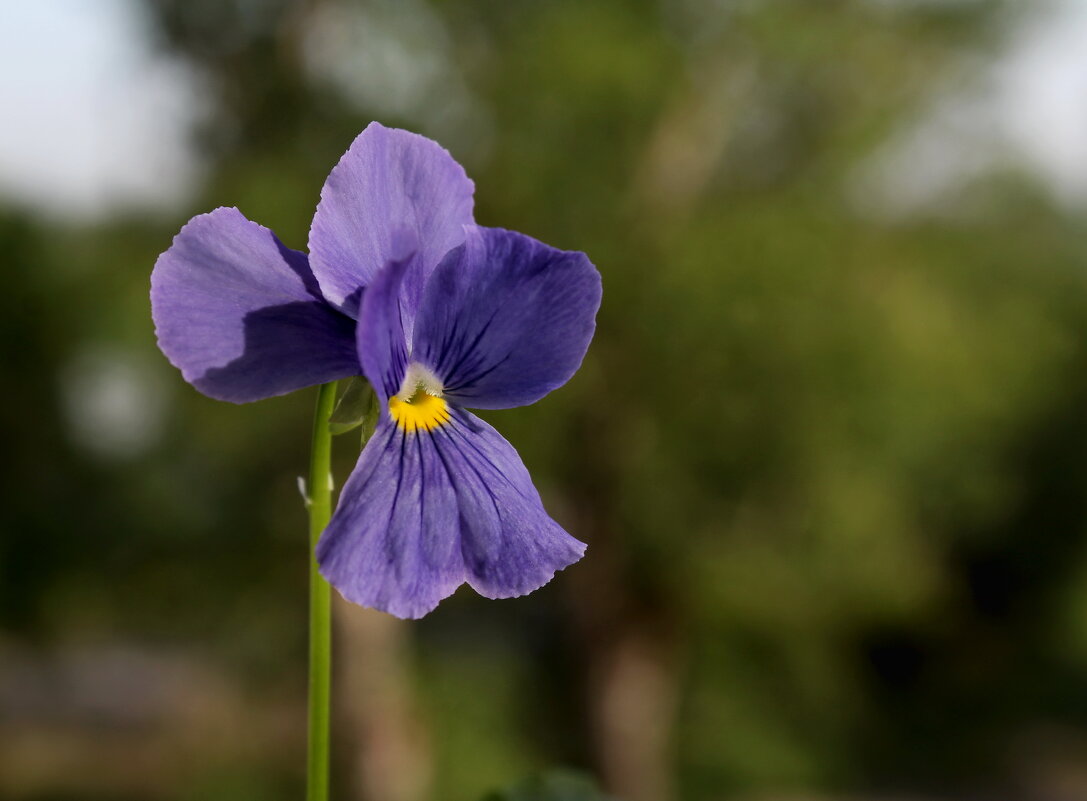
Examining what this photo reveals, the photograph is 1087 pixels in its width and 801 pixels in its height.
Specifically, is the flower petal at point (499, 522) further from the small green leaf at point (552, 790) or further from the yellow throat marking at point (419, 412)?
the small green leaf at point (552, 790)

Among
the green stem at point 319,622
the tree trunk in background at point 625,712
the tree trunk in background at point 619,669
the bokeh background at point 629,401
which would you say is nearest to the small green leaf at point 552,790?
the green stem at point 319,622

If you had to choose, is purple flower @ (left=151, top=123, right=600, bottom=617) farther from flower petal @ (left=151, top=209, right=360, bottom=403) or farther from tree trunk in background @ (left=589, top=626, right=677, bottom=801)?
tree trunk in background @ (left=589, top=626, right=677, bottom=801)

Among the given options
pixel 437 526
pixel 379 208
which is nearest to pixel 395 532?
pixel 437 526

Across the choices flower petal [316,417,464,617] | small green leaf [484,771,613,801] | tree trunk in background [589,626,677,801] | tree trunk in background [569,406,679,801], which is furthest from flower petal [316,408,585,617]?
tree trunk in background [589,626,677,801]

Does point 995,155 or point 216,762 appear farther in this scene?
point 216,762

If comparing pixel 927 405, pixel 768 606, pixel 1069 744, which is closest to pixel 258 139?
pixel 927 405

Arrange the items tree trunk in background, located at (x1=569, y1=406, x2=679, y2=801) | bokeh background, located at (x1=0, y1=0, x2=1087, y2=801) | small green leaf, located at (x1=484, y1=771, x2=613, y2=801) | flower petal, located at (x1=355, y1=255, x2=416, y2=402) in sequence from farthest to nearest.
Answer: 1. tree trunk in background, located at (x1=569, y1=406, x2=679, y2=801)
2. bokeh background, located at (x1=0, y1=0, x2=1087, y2=801)
3. small green leaf, located at (x1=484, y1=771, x2=613, y2=801)
4. flower petal, located at (x1=355, y1=255, x2=416, y2=402)

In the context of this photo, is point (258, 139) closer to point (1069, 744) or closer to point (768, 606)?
point (768, 606)
